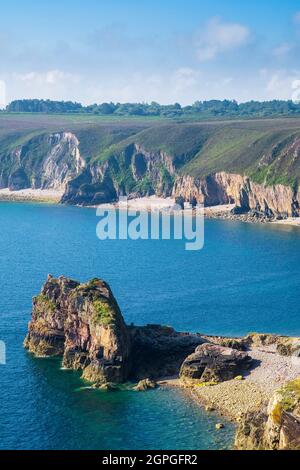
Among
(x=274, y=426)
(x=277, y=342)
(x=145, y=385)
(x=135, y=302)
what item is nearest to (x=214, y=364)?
(x=145, y=385)

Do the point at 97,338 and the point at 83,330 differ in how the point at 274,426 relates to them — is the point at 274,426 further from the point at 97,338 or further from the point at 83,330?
the point at 83,330

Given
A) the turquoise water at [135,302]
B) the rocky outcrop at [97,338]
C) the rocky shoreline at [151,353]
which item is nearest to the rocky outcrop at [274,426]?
the turquoise water at [135,302]

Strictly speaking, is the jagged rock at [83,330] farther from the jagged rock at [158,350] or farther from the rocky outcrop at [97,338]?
the jagged rock at [158,350]

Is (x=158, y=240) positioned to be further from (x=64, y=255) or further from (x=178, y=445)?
(x=178, y=445)

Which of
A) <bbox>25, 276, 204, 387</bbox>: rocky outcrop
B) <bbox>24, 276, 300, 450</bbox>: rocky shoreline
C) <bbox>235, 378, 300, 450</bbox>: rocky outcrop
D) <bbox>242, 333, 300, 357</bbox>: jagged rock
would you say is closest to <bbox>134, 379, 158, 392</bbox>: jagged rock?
<bbox>24, 276, 300, 450</bbox>: rocky shoreline

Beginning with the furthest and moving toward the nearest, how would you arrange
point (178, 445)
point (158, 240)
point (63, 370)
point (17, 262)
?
point (158, 240) → point (17, 262) → point (63, 370) → point (178, 445)
